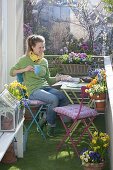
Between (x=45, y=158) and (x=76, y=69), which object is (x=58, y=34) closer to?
(x=76, y=69)

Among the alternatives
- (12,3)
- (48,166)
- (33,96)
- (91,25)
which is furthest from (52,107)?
(91,25)

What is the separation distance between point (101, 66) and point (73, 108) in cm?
262

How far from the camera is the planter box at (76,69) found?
23.7 ft

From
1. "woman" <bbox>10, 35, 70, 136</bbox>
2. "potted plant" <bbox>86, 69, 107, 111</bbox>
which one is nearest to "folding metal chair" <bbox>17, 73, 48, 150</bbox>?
"woman" <bbox>10, 35, 70, 136</bbox>

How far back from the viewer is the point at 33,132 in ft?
20.9

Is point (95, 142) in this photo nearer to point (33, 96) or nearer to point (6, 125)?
point (6, 125)

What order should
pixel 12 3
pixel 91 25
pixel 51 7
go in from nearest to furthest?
1. pixel 12 3
2. pixel 91 25
3. pixel 51 7

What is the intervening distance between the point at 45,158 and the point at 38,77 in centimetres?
133

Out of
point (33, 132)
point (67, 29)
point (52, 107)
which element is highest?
point (67, 29)

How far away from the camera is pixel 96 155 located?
172 inches

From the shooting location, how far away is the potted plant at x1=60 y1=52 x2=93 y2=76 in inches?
285

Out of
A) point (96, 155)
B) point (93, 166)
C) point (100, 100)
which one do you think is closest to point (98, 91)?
point (100, 100)

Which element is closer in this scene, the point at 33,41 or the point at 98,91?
the point at 98,91

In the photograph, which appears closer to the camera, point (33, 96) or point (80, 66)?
point (33, 96)
